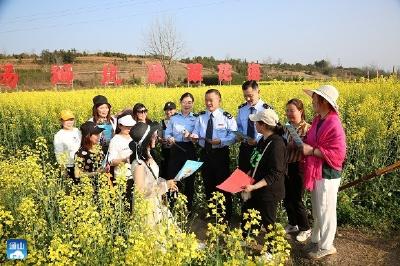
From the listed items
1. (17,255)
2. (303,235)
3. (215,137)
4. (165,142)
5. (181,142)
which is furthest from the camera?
(165,142)

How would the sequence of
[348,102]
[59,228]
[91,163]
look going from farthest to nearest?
1. [348,102]
2. [91,163]
3. [59,228]

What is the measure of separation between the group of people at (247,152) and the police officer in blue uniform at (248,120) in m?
0.01

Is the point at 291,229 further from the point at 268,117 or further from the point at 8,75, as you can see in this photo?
the point at 8,75

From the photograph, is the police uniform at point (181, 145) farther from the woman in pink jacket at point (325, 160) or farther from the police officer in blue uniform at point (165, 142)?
the woman in pink jacket at point (325, 160)

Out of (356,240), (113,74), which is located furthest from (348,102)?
(113,74)

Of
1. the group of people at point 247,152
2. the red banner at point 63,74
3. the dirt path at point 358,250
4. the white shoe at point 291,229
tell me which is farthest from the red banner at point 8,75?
the white shoe at point 291,229

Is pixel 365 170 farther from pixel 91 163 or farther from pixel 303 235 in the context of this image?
pixel 91 163

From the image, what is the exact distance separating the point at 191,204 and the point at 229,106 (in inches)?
114

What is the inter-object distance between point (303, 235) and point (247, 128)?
1.46 metres

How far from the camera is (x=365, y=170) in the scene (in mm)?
5488

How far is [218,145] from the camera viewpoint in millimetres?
5070

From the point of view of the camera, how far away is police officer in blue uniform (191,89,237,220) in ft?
16.5

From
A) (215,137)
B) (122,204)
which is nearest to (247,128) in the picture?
(215,137)

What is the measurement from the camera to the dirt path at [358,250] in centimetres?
416
